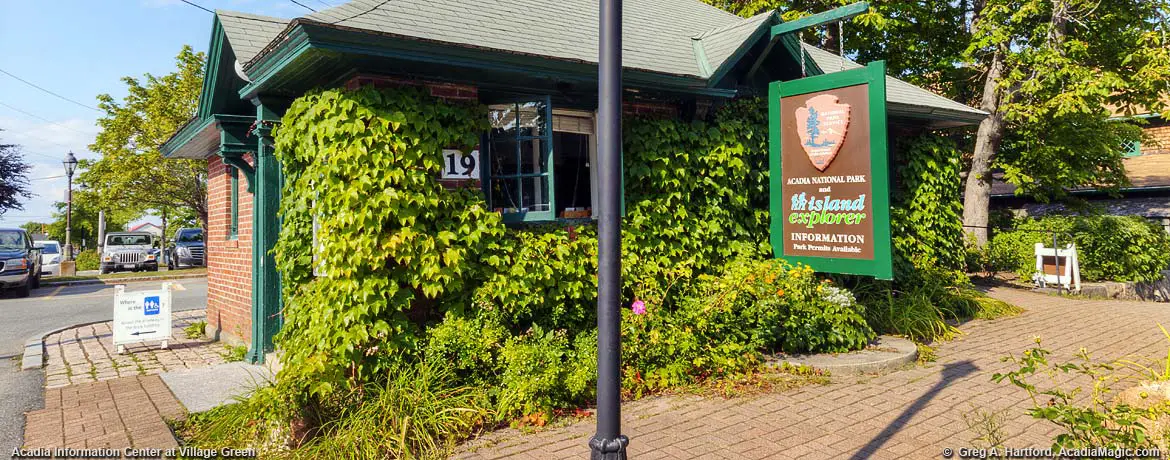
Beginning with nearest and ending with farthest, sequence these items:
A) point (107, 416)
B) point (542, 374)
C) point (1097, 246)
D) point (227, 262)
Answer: point (542, 374) → point (107, 416) → point (227, 262) → point (1097, 246)

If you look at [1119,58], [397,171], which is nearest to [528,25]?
[397,171]

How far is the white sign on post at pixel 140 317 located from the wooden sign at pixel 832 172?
7552 millimetres

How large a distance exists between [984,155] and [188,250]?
1090 inches

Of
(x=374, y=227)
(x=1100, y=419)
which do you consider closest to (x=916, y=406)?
(x=1100, y=419)

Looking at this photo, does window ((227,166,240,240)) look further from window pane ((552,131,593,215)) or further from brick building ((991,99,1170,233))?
brick building ((991,99,1170,233))

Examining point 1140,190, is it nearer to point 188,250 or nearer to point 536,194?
point 536,194

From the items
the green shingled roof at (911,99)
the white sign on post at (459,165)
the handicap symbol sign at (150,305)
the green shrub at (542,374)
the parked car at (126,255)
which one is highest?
the green shingled roof at (911,99)

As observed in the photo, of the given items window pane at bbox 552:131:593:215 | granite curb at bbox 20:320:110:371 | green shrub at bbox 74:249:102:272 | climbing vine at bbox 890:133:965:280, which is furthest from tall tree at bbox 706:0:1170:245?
green shrub at bbox 74:249:102:272

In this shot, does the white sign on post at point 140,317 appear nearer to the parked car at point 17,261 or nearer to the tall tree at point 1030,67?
the parked car at point 17,261

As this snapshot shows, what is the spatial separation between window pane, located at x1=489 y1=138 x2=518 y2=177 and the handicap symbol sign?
5.28 m

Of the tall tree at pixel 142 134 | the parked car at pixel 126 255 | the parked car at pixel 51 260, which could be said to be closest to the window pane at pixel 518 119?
the tall tree at pixel 142 134

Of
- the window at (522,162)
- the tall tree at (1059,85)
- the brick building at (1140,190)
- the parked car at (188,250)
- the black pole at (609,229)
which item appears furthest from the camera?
the parked car at (188,250)

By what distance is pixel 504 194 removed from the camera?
21.1 feet

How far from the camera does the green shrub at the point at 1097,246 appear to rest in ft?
44.8
